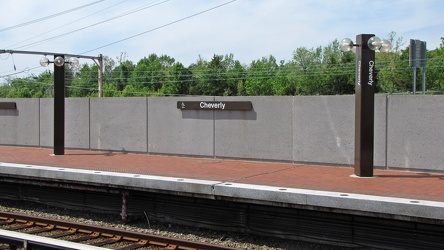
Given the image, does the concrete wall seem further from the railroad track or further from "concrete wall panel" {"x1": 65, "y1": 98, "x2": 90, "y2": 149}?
the railroad track

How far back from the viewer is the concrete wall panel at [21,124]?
15.7 meters

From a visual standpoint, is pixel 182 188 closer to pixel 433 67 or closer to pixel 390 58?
pixel 433 67

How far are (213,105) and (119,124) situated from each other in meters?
3.23

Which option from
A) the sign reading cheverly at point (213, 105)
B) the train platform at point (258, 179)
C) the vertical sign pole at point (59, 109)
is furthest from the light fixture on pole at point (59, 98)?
the sign reading cheverly at point (213, 105)

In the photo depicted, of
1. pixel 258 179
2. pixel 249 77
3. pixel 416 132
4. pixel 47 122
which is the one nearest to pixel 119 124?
pixel 47 122

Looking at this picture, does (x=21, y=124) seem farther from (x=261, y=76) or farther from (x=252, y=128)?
(x=261, y=76)

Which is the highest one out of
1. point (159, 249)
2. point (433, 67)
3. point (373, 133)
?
point (433, 67)

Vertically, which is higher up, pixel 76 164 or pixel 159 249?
pixel 76 164

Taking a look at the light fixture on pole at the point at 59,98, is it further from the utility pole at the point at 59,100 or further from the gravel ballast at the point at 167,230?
the gravel ballast at the point at 167,230

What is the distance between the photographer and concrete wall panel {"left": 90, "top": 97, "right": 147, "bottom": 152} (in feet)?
44.4

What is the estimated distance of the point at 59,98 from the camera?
44.7ft

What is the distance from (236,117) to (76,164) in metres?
Answer: 3.89

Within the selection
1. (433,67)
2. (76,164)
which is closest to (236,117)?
(76,164)

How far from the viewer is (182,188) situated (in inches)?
325
